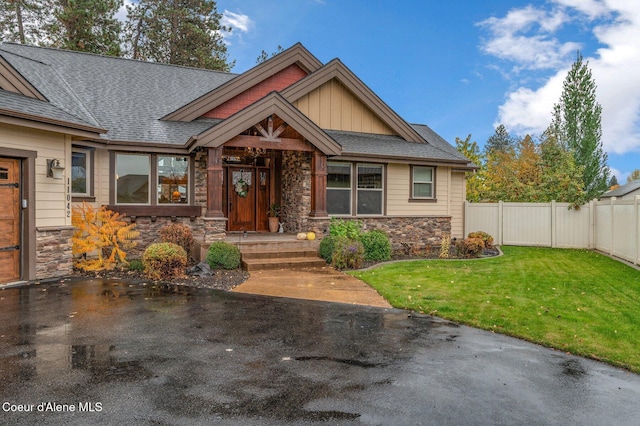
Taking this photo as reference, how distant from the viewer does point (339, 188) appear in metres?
13.6

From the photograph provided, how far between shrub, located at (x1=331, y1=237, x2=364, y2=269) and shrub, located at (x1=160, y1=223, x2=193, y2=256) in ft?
12.9

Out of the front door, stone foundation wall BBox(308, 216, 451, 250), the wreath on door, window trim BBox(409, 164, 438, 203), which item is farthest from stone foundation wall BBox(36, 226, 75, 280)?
window trim BBox(409, 164, 438, 203)

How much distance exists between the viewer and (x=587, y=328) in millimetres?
5660

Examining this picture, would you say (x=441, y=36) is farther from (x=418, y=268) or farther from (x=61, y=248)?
(x=61, y=248)

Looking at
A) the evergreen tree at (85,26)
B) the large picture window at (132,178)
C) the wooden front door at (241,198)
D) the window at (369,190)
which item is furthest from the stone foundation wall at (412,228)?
the evergreen tree at (85,26)

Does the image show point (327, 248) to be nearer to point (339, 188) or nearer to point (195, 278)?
point (339, 188)

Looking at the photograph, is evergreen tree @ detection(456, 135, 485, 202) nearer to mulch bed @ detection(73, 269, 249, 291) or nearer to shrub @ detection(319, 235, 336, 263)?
shrub @ detection(319, 235, 336, 263)

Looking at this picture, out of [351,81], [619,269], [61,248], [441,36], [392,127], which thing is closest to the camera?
[61,248]

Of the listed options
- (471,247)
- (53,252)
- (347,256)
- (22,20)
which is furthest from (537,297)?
(22,20)

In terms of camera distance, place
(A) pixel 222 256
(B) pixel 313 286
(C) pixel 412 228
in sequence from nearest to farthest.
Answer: (B) pixel 313 286
(A) pixel 222 256
(C) pixel 412 228

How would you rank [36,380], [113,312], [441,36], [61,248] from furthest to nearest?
[441,36] → [61,248] → [113,312] → [36,380]

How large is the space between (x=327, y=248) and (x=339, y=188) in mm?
3065

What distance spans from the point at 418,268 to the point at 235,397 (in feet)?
25.4

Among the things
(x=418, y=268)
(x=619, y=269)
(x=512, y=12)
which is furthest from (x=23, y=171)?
(x=512, y=12)
